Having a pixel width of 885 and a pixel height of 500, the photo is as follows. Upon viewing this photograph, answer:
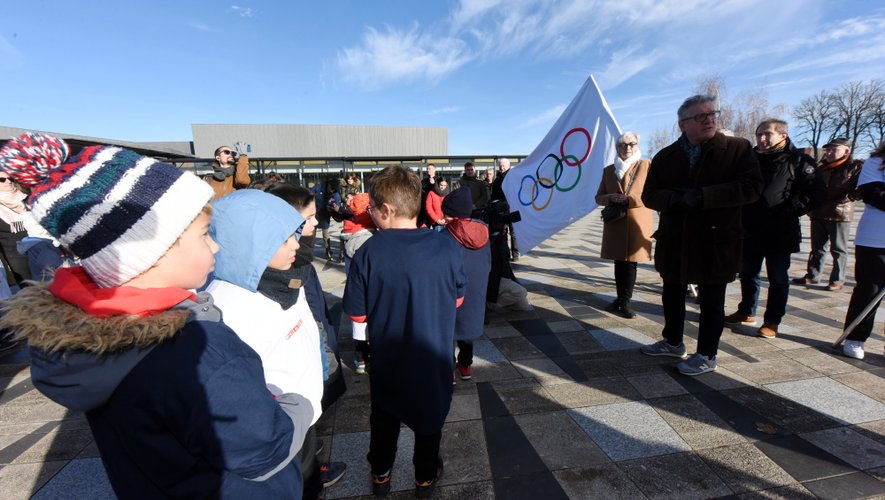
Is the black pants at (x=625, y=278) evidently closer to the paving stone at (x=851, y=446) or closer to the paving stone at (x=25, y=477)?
the paving stone at (x=851, y=446)

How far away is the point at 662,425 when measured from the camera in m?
2.44

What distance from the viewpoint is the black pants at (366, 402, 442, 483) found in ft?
6.22

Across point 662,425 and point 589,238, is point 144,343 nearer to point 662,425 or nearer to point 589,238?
point 662,425

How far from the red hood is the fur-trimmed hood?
7.56 feet

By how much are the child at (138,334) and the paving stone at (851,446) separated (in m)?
2.89

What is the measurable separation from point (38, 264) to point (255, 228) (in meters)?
3.56

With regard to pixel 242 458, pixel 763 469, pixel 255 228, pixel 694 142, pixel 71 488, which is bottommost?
pixel 71 488

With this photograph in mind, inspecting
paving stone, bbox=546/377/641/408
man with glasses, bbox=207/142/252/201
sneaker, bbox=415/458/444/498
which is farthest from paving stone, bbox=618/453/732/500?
man with glasses, bbox=207/142/252/201

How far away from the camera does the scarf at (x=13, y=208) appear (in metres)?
3.72

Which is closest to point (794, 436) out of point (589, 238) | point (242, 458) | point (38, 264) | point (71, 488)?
point (242, 458)

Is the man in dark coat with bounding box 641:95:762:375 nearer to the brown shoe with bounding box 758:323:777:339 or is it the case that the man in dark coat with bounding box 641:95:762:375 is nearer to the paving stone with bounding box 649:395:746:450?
the paving stone with bounding box 649:395:746:450

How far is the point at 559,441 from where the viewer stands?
7.66ft

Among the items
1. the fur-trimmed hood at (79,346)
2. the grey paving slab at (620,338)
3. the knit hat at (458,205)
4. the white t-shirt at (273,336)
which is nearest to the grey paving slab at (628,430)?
the grey paving slab at (620,338)

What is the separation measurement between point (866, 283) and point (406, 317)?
396 cm
